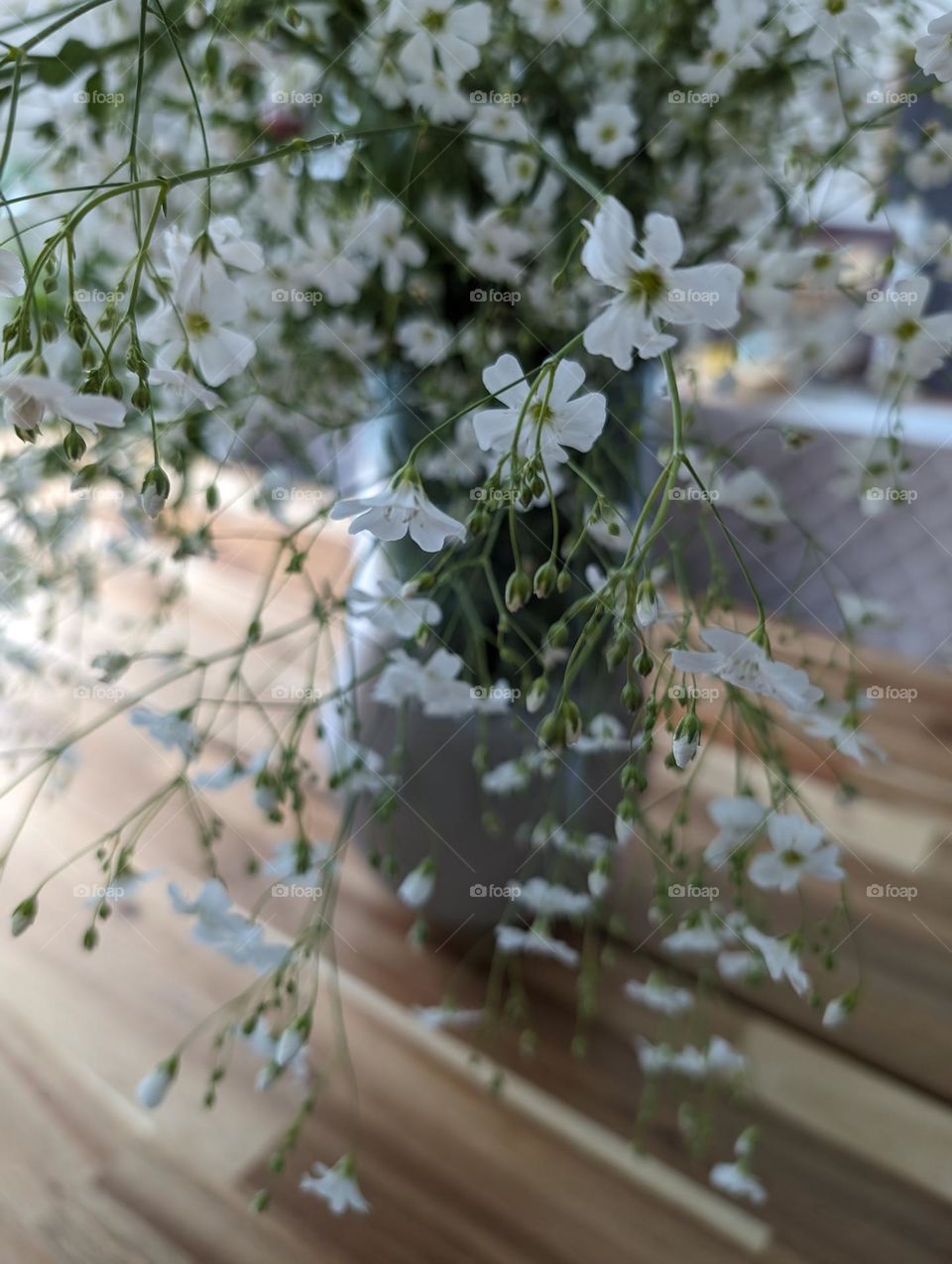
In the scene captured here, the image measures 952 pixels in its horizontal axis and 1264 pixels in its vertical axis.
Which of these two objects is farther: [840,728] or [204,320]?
[840,728]

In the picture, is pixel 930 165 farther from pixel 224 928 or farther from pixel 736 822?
pixel 224 928

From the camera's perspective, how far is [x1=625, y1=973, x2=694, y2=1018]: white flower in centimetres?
48

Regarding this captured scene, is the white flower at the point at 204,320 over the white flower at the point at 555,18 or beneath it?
beneath

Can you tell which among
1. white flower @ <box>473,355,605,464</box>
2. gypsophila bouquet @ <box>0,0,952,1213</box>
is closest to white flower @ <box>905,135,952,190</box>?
gypsophila bouquet @ <box>0,0,952,1213</box>

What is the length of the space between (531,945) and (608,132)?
15.6 inches

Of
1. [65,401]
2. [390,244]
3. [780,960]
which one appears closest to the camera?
[65,401]

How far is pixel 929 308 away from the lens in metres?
0.90

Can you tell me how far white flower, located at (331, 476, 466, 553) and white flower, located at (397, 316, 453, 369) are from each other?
0.20 metres

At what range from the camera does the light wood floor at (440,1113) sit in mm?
422

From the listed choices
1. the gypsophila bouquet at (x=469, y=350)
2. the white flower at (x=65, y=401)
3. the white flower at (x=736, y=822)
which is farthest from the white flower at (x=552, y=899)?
the white flower at (x=65, y=401)

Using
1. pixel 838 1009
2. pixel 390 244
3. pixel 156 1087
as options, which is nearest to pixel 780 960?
pixel 838 1009

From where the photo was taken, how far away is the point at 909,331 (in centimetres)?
40

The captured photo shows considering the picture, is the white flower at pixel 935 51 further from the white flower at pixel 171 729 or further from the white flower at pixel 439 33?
the white flower at pixel 171 729

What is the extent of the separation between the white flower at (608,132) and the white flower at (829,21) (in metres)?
→ 0.07
